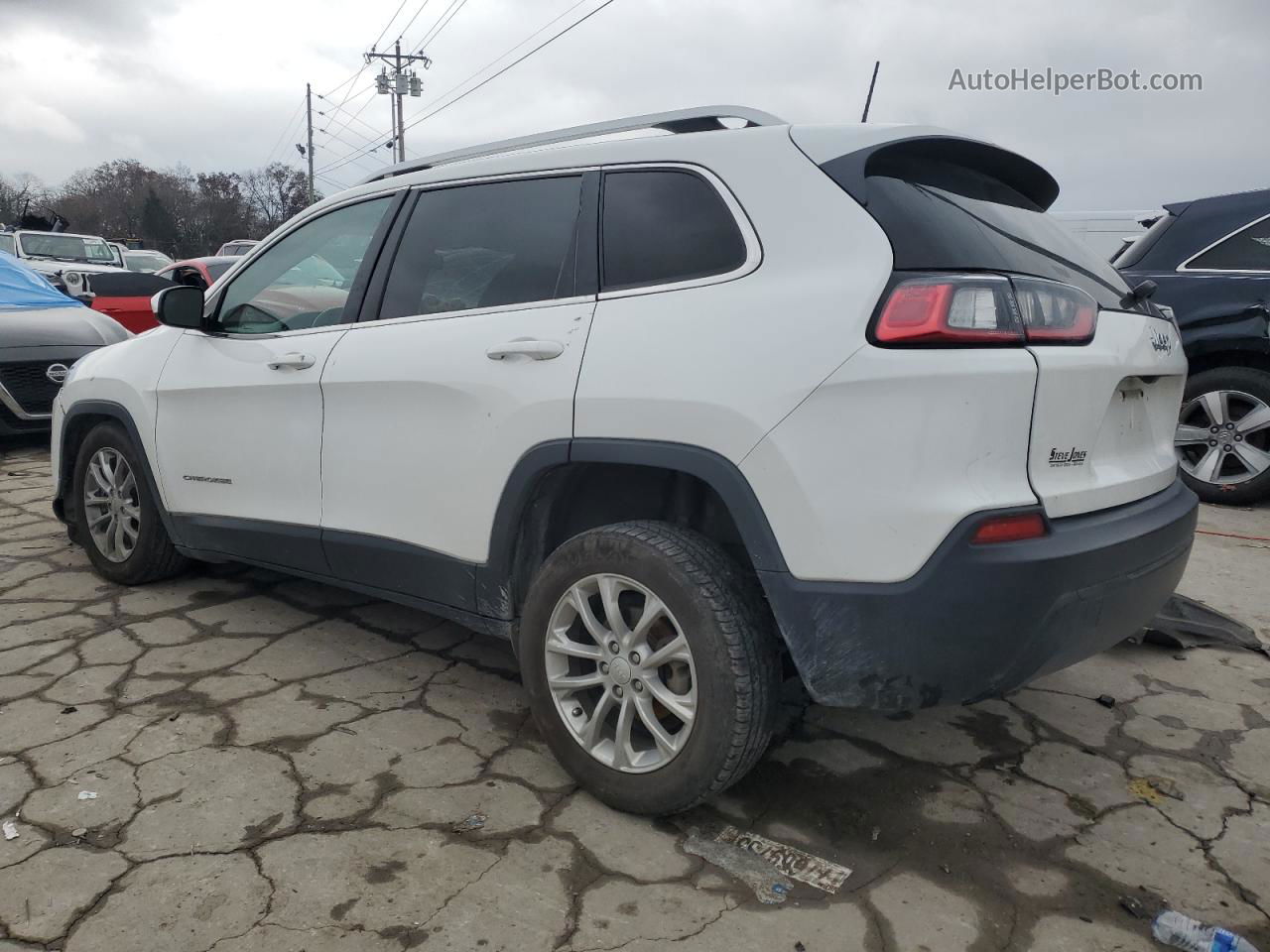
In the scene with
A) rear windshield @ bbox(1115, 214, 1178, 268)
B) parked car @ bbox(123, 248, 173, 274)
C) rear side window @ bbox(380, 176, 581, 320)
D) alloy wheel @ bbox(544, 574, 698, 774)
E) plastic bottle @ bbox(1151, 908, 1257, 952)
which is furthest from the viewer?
parked car @ bbox(123, 248, 173, 274)

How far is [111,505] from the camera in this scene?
4.00 m

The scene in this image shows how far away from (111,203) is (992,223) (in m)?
73.3

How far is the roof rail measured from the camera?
2434mm

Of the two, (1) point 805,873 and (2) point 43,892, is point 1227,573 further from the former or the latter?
(2) point 43,892

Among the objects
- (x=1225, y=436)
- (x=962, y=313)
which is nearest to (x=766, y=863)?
(x=962, y=313)

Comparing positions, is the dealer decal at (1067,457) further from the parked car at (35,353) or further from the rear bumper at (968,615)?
the parked car at (35,353)

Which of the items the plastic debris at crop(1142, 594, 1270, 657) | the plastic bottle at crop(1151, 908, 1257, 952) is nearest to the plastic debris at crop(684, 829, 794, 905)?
the plastic bottle at crop(1151, 908, 1257, 952)

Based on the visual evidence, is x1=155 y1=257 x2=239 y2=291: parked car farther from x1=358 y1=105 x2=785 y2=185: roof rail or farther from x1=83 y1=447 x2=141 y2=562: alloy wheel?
x1=358 y1=105 x2=785 y2=185: roof rail

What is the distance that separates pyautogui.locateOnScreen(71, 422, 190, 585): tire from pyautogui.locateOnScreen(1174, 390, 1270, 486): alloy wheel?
Result: 5403 mm

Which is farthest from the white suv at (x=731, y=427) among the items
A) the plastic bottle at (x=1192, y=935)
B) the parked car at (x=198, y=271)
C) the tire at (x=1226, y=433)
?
the parked car at (x=198, y=271)

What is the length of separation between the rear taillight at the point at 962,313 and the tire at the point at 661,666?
2.18 feet

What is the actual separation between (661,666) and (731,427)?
2.07ft

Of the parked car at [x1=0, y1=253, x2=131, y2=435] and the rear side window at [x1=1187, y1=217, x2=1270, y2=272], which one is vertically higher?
the rear side window at [x1=1187, y1=217, x2=1270, y2=272]

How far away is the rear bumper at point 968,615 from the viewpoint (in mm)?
1852
